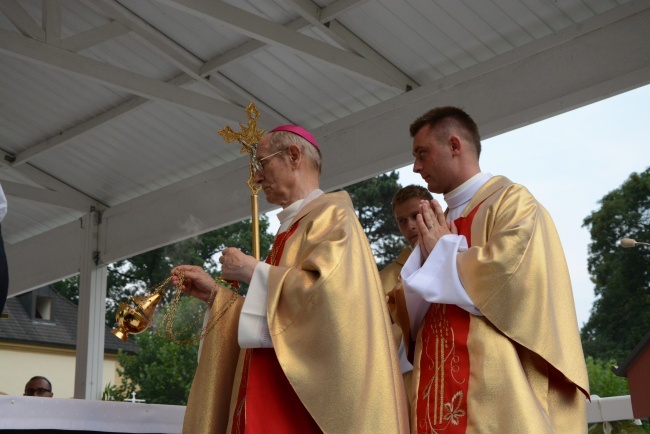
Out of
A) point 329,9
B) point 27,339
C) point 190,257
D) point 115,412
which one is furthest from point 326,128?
point 27,339

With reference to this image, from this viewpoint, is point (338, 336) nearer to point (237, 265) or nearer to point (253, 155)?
point (237, 265)

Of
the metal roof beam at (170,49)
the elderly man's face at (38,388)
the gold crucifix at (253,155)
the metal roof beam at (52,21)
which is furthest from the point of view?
the metal roof beam at (170,49)

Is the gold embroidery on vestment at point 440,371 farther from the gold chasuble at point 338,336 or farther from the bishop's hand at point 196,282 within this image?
the bishop's hand at point 196,282

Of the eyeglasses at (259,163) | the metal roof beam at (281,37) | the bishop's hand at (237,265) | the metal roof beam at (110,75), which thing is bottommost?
the bishop's hand at (237,265)

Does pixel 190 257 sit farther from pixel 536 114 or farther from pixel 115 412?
pixel 115 412

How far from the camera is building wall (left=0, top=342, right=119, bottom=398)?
26.3m

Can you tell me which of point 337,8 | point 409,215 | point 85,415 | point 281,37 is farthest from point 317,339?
point 337,8

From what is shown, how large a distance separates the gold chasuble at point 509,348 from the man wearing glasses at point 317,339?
0.18 m

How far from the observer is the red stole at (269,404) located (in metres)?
3.34

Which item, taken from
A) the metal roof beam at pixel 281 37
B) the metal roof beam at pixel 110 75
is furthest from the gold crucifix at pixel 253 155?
the metal roof beam at pixel 110 75

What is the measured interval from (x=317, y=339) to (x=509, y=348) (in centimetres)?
66

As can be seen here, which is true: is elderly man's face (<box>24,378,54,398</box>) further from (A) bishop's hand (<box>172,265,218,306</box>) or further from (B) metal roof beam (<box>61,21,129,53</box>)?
(A) bishop's hand (<box>172,265,218,306</box>)

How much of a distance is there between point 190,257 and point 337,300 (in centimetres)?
2192

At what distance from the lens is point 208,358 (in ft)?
12.7
